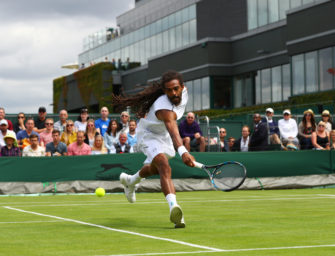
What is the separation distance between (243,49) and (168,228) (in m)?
36.1

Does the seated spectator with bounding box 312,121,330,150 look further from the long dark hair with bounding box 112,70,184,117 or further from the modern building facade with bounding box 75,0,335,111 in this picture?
the modern building facade with bounding box 75,0,335,111

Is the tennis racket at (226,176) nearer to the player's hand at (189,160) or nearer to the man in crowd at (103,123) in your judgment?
the player's hand at (189,160)

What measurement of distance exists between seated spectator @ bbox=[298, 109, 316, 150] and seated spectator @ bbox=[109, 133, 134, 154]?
500 cm

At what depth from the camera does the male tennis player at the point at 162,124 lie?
793cm

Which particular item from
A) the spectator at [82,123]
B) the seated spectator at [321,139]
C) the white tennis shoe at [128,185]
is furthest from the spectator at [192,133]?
the white tennis shoe at [128,185]

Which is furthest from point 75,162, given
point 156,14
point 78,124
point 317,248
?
point 156,14

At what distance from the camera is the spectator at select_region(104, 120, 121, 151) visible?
17250 mm

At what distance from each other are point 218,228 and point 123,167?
Answer: 8592 millimetres

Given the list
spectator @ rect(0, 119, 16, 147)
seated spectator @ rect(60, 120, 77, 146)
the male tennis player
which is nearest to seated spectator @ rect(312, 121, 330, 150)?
seated spectator @ rect(60, 120, 77, 146)

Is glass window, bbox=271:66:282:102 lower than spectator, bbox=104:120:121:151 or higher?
higher

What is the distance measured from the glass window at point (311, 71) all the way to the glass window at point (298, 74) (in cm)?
40

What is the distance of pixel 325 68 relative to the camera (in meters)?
34.2

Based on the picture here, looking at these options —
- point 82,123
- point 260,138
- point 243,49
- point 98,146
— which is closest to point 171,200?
point 98,146

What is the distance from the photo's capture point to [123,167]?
16188 mm
